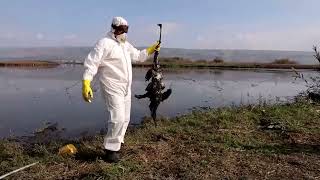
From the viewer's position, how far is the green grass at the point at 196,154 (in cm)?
579

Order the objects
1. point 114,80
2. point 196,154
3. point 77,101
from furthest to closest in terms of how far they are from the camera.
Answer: point 77,101
point 196,154
point 114,80

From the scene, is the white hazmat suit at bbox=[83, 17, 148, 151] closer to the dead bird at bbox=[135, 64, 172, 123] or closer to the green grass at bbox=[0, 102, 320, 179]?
the green grass at bbox=[0, 102, 320, 179]

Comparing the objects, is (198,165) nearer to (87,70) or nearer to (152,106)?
(87,70)

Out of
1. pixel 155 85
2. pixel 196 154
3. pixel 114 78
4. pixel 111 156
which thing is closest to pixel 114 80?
pixel 114 78

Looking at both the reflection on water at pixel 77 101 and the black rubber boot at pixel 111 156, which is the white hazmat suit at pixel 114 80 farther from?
the reflection on water at pixel 77 101

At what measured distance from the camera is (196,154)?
660cm

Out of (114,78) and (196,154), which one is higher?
(114,78)

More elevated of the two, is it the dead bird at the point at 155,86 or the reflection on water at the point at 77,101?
the dead bird at the point at 155,86

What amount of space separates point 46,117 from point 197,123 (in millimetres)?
4438

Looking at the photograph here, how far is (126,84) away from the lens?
19.9ft

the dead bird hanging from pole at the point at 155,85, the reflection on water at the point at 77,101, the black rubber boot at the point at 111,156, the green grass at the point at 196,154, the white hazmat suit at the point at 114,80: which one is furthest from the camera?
the reflection on water at the point at 77,101

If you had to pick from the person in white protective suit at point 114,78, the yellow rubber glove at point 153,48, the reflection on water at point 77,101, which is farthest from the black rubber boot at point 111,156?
the reflection on water at point 77,101

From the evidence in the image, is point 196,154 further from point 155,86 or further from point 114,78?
point 155,86

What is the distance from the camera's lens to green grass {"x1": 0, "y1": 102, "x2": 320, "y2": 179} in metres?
5.79
